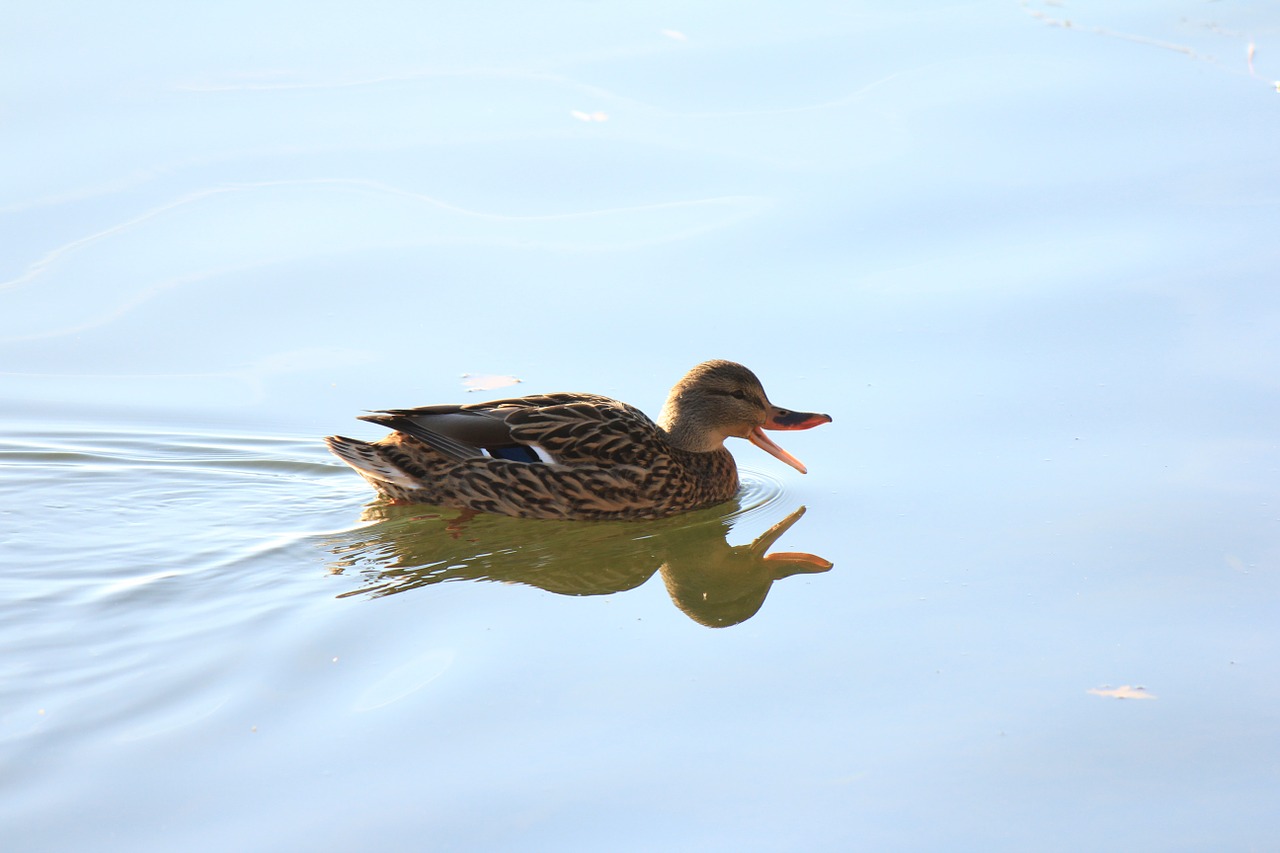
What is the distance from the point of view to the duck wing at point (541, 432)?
779cm

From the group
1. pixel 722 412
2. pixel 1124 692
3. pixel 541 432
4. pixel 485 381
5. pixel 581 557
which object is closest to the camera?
pixel 1124 692

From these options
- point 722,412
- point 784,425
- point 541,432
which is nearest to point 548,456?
point 541,432

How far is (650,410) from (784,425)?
949 mm

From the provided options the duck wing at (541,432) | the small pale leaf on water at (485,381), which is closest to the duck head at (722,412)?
the duck wing at (541,432)

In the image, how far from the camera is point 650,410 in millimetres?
8695

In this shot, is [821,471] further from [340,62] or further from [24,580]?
[340,62]

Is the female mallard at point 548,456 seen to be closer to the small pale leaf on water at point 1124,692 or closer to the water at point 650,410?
the water at point 650,410

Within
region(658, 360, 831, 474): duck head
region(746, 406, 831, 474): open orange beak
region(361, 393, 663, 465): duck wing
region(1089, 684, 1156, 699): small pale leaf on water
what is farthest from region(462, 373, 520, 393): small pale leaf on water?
region(1089, 684, 1156, 699): small pale leaf on water

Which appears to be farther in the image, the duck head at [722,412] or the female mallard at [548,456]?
the duck head at [722,412]

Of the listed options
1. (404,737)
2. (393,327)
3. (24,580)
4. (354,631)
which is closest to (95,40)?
(393,327)

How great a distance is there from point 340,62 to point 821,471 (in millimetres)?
6029

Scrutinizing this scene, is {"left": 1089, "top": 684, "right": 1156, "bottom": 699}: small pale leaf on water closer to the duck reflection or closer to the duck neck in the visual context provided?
the duck reflection

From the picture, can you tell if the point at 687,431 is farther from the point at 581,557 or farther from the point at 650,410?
the point at 581,557

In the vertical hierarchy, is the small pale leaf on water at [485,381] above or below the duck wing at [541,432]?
above
